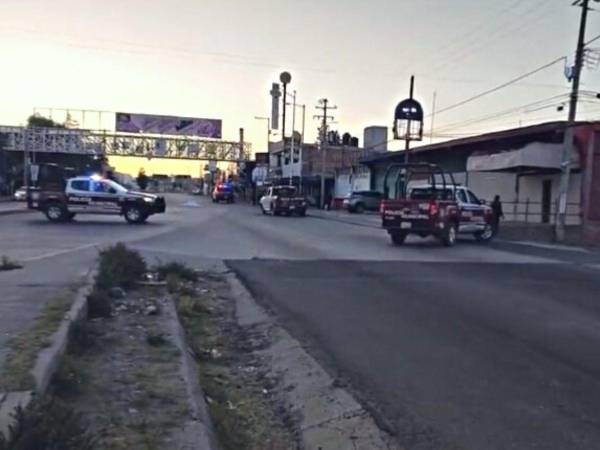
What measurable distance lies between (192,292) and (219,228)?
773 inches

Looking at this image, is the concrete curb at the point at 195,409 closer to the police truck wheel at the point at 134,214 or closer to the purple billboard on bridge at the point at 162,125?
the police truck wheel at the point at 134,214

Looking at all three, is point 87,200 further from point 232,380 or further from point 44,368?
point 44,368

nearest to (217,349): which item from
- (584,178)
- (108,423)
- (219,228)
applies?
(108,423)

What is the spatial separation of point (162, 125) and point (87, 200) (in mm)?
61447

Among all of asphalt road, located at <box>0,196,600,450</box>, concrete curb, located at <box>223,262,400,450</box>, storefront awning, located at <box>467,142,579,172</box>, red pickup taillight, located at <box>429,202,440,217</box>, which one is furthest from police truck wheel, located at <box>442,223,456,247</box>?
concrete curb, located at <box>223,262,400,450</box>

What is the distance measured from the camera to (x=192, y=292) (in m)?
12.4

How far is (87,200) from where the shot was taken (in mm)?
32938

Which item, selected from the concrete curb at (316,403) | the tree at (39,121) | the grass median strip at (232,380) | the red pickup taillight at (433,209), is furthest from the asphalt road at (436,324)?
the tree at (39,121)

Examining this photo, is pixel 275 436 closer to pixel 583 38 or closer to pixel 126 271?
pixel 126 271

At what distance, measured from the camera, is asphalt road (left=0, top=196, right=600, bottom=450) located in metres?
5.78

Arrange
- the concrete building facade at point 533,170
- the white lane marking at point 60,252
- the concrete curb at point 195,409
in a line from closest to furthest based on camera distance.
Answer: the concrete curb at point 195,409, the white lane marking at point 60,252, the concrete building facade at point 533,170

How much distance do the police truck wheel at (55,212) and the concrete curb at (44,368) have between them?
25.4 metres

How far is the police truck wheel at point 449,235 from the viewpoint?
24.3 meters

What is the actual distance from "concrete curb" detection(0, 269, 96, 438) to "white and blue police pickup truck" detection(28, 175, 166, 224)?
24579 millimetres
